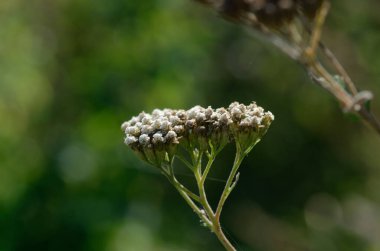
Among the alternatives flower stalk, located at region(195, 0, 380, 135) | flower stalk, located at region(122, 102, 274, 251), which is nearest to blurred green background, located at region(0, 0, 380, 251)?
flower stalk, located at region(122, 102, 274, 251)

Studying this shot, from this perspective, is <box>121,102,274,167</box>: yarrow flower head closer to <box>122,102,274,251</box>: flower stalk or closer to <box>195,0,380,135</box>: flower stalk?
<box>122,102,274,251</box>: flower stalk

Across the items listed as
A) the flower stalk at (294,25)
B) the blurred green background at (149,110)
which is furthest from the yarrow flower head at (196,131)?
the blurred green background at (149,110)

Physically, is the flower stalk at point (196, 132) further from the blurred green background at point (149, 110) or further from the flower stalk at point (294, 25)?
the blurred green background at point (149, 110)

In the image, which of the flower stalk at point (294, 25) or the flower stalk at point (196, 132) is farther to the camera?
the flower stalk at point (196, 132)

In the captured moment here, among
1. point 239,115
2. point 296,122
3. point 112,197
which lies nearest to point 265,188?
point 296,122

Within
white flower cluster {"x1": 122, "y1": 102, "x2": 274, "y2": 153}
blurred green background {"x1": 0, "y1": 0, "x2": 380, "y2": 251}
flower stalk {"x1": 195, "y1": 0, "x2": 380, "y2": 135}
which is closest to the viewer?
flower stalk {"x1": 195, "y1": 0, "x2": 380, "y2": 135}

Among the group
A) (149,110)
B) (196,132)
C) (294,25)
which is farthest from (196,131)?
(149,110)

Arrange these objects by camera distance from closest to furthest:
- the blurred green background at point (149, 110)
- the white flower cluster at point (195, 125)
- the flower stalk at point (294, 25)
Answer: the flower stalk at point (294, 25) → the white flower cluster at point (195, 125) → the blurred green background at point (149, 110)
